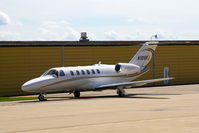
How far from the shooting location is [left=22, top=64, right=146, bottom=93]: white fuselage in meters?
33.9

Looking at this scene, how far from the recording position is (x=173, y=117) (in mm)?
20547

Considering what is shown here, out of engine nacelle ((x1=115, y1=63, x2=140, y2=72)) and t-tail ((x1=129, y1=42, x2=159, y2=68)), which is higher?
t-tail ((x1=129, y1=42, x2=159, y2=68))

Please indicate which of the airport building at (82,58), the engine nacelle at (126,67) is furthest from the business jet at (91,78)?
the airport building at (82,58)

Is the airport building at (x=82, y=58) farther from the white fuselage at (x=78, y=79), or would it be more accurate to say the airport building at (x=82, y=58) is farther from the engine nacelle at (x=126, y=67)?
the engine nacelle at (x=126, y=67)

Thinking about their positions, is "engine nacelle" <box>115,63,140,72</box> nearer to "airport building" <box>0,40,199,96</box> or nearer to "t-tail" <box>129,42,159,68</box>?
"t-tail" <box>129,42,159,68</box>

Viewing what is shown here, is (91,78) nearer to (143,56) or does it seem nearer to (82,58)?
(143,56)

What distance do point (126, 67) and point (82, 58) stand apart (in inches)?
373

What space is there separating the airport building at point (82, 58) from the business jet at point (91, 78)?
25.4 ft

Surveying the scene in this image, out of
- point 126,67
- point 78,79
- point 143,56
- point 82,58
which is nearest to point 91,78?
point 78,79

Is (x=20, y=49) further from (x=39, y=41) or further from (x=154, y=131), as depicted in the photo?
(x=154, y=131)

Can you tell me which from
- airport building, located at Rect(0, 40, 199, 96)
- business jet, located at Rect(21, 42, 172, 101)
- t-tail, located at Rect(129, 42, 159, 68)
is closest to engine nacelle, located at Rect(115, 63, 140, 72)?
business jet, located at Rect(21, 42, 172, 101)

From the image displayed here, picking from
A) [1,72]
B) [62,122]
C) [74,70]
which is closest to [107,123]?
[62,122]

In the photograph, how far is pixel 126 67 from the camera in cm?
3866

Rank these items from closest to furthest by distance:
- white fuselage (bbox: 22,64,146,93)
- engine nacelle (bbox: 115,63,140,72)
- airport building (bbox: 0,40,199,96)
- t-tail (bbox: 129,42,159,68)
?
white fuselage (bbox: 22,64,146,93) → engine nacelle (bbox: 115,63,140,72) → t-tail (bbox: 129,42,159,68) → airport building (bbox: 0,40,199,96)
